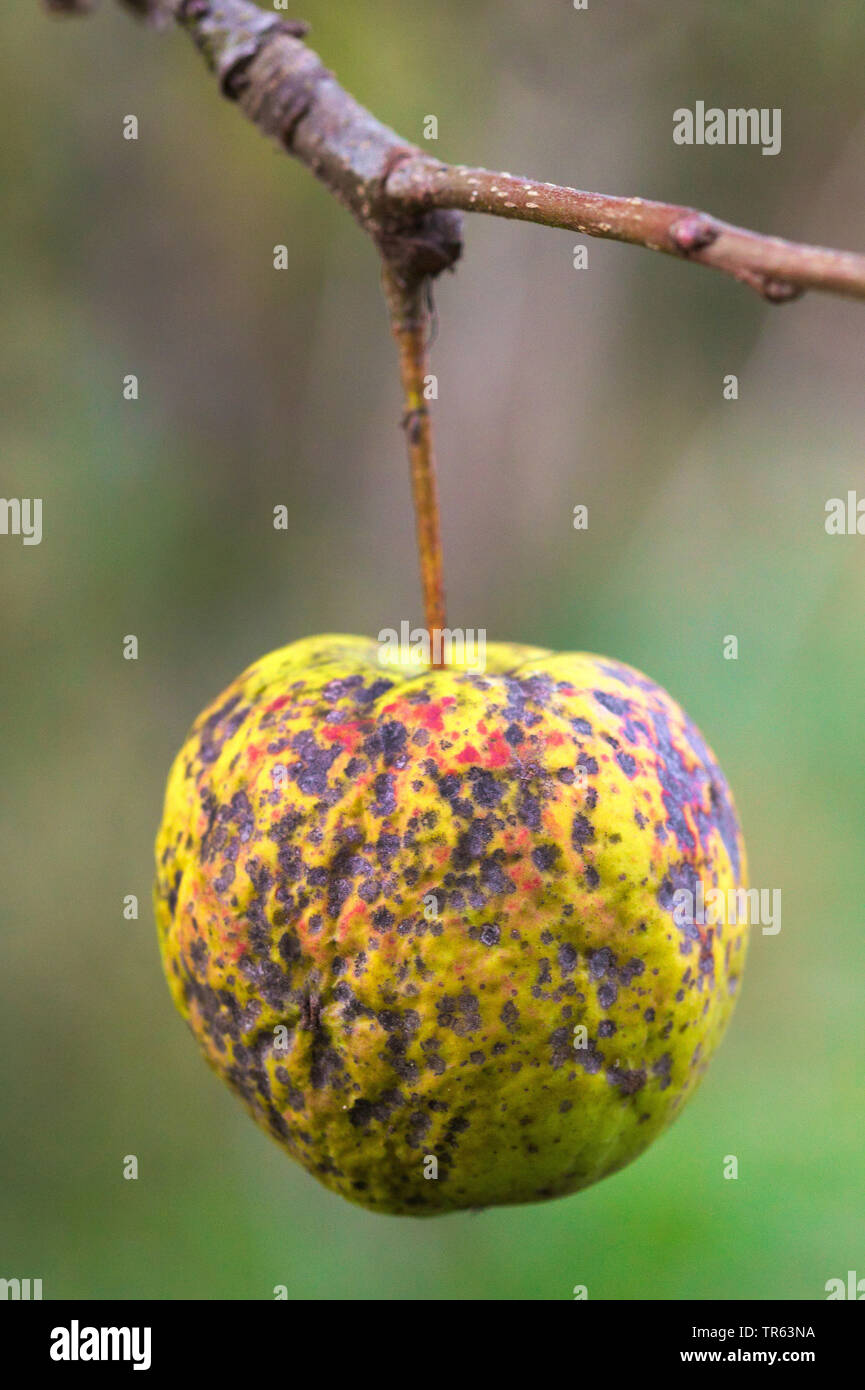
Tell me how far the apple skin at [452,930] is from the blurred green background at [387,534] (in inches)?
60.2

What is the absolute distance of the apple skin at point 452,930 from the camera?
1.23m

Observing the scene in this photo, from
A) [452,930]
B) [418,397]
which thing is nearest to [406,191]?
[418,397]

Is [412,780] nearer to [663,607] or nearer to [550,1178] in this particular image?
[550,1178]

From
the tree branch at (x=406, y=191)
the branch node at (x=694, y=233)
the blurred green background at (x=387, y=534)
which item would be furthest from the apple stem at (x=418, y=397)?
the blurred green background at (x=387, y=534)

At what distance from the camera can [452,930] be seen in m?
1.22

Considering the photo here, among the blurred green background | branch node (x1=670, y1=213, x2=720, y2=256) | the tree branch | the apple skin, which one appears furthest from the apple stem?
the blurred green background

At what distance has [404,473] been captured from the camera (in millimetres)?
3389

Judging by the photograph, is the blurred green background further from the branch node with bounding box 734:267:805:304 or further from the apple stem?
the branch node with bounding box 734:267:805:304

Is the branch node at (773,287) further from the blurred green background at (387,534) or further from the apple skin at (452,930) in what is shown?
the blurred green background at (387,534)

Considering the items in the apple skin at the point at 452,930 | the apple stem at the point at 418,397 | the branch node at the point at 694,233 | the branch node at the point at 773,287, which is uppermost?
the apple stem at the point at 418,397

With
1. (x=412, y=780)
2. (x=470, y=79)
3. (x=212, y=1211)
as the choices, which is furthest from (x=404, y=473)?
(x=412, y=780)

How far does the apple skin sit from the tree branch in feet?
1.66

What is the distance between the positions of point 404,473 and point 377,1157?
235cm

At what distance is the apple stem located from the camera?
140 centimetres
